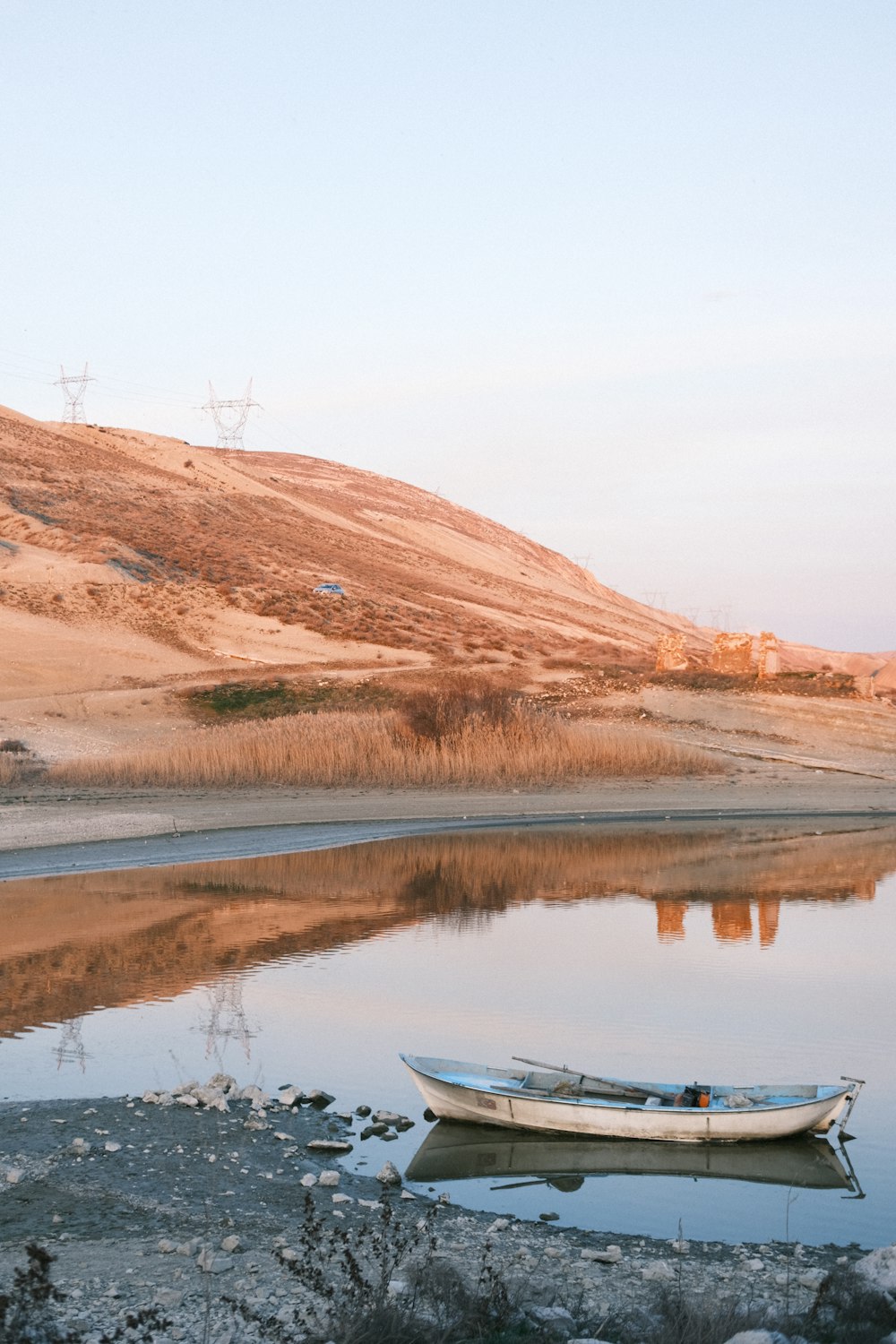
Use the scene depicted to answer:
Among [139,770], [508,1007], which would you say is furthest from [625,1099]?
[139,770]

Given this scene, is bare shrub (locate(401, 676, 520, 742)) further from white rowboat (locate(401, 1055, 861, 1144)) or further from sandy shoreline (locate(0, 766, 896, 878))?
white rowboat (locate(401, 1055, 861, 1144))

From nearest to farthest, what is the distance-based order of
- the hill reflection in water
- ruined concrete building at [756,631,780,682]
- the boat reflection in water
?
the boat reflection in water, the hill reflection in water, ruined concrete building at [756,631,780,682]

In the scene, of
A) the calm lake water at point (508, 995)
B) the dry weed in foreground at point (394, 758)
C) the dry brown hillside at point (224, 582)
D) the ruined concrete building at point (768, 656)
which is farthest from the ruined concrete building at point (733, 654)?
the calm lake water at point (508, 995)

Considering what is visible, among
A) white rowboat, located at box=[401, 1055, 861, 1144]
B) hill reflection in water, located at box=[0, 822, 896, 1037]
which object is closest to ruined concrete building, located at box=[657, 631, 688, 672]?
hill reflection in water, located at box=[0, 822, 896, 1037]

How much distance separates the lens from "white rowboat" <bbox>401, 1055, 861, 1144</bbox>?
7.96 m

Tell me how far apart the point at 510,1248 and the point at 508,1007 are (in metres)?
5.52

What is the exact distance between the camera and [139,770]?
2759 centimetres

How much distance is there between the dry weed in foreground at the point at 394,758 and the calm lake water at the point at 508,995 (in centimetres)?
718

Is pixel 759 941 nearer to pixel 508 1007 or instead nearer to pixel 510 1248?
pixel 508 1007

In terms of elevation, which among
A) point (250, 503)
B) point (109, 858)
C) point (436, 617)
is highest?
point (250, 503)

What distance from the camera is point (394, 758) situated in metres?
29.0

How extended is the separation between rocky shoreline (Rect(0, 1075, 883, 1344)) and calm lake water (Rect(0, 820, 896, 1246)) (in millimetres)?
435

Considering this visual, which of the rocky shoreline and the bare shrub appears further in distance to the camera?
the bare shrub

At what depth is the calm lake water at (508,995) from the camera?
7.93m
